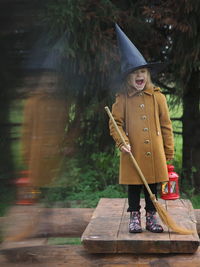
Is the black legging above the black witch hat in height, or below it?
below

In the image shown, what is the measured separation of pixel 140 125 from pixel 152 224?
1.93 feet

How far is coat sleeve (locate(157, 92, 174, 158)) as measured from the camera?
287 cm

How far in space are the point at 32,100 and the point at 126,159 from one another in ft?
6.60

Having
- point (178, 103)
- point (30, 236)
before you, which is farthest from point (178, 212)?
point (178, 103)

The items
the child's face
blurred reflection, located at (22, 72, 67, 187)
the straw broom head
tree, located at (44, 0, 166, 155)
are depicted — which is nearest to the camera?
blurred reflection, located at (22, 72, 67, 187)

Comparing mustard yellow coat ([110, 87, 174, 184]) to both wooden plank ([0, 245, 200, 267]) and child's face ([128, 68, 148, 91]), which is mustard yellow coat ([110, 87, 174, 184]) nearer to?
child's face ([128, 68, 148, 91])

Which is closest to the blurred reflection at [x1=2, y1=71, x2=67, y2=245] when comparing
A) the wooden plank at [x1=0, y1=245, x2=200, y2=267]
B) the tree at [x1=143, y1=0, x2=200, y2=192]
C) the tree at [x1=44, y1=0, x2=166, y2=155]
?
the wooden plank at [x1=0, y1=245, x2=200, y2=267]

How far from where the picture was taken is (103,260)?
2.46m

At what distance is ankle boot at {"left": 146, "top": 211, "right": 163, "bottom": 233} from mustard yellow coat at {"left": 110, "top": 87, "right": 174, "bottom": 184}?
20cm

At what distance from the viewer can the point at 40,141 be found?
84 cm

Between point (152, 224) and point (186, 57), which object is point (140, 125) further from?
point (186, 57)

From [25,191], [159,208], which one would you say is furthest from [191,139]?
[25,191]

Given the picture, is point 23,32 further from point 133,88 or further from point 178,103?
point 178,103

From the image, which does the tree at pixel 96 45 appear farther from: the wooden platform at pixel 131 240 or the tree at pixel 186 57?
the wooden platform at pixel 131 240
